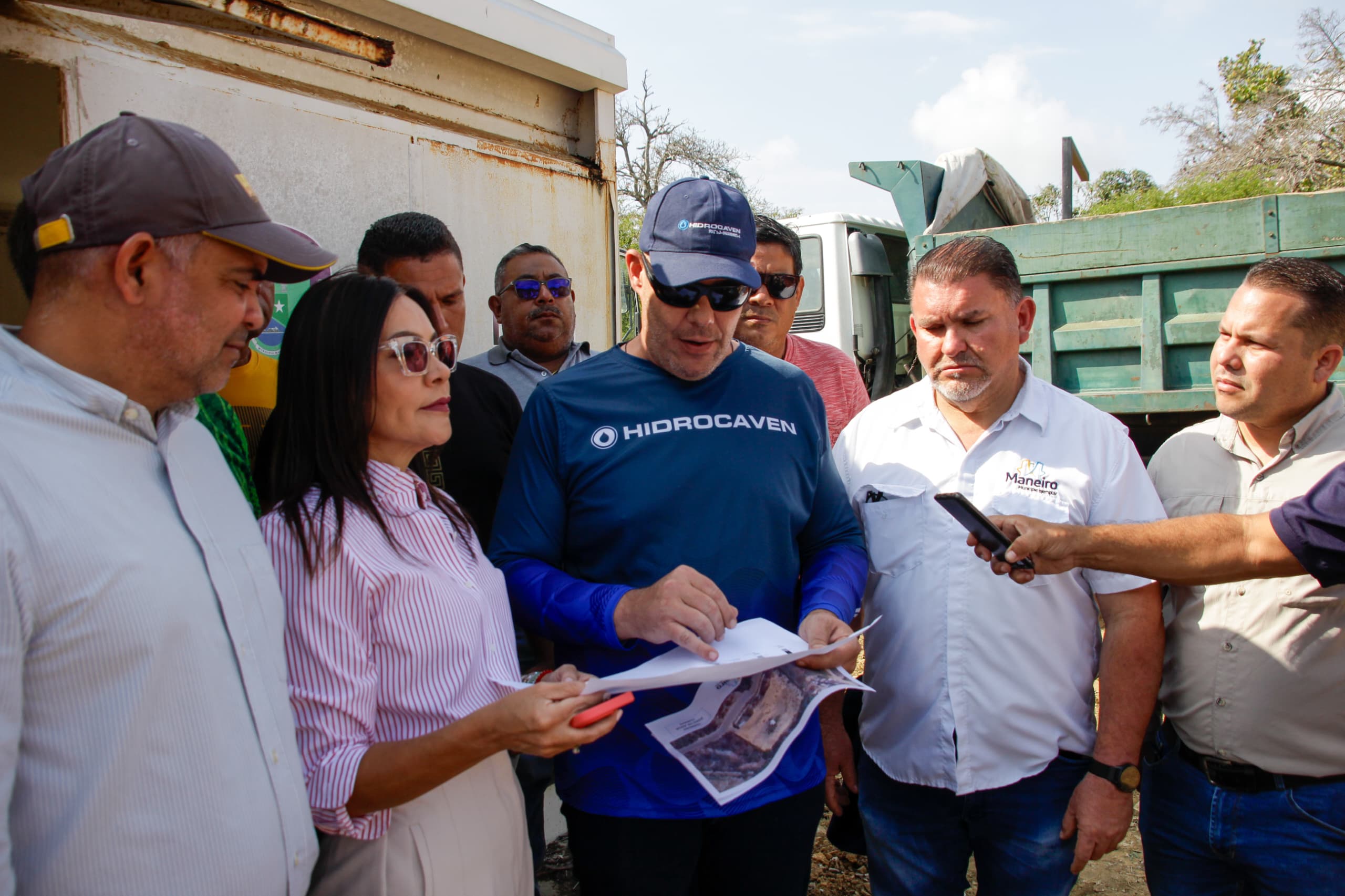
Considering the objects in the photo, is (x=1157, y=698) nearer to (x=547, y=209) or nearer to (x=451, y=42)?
(x=547, y=209)

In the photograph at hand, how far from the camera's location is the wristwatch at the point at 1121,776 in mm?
2027

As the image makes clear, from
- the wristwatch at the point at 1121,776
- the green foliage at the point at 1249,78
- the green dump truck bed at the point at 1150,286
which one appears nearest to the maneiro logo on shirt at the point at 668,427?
the wristwatch at the point at 1121,776

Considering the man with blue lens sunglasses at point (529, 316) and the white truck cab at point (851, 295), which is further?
the white truck cab at point (851, 295)

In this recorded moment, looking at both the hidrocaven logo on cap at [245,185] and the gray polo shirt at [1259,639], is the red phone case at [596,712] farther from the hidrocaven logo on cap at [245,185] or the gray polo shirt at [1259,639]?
the gray polo shirt at [1259,639]

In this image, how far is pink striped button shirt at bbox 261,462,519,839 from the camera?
146 centimetres

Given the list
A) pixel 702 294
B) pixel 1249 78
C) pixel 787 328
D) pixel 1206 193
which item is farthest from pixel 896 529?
pixel 1249 78

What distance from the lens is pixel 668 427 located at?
199cm

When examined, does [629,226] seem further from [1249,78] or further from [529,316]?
[529,316]

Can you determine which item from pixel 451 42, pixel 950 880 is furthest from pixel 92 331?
pixel 451 42

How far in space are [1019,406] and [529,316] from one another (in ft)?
6.58

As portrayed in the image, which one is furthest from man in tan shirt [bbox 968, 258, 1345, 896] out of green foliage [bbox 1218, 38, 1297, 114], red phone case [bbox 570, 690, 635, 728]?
green foliage [bbox 1218, 38, 1297, 114]

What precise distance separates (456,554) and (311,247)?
24.4 inches

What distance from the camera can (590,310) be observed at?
432cm

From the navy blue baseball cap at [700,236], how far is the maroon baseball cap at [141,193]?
86 cm
